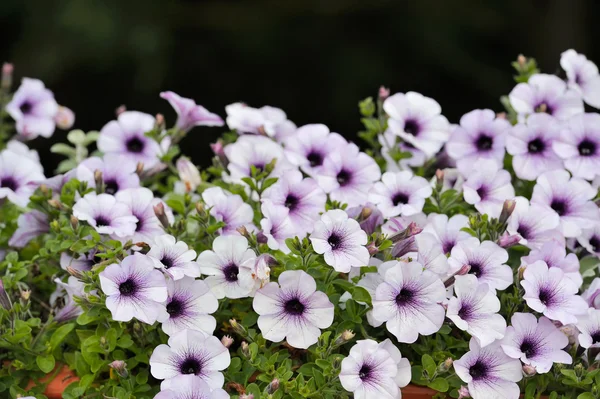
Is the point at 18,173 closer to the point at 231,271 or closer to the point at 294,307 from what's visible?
the point at 231,271

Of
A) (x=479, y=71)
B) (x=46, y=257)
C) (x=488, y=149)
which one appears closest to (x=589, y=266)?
(x=488, y=149)

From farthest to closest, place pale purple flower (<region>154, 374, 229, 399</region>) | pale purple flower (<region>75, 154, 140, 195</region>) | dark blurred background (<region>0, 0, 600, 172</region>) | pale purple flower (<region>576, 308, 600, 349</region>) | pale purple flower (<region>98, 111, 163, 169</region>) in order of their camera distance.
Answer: dark blurred background (<region>0, 0, 600, 172</region>), pale purple flower (<region>98, 111, 163, 169</region>), pale purple flower (<region>75, 154, 140, 195</region>), pale purple flower (<region>576, 308, 600, 349</region>), pale purple flower (<region>154, 374, 229, 399</region>)

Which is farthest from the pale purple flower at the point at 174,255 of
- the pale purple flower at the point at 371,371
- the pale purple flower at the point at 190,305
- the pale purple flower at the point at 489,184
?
the pale purple flower at the point at 489,184

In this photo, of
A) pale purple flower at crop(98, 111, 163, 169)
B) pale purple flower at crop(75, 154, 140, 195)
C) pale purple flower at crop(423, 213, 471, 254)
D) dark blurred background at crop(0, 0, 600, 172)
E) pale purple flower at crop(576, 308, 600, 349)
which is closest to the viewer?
pale purple flower at crop(576, 308, 600, 349)

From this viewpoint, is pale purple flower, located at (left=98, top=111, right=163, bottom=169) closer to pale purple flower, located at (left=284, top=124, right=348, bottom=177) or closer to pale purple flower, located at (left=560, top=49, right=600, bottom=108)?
pale purple flower, located at (left=284, top=124, right=348, bottom=177)

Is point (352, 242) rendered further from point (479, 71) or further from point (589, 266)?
point (479, 71)

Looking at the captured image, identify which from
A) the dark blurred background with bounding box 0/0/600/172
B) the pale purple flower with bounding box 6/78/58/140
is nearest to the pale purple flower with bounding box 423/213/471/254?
the pale purple flower with bounding box 6/78/58/140

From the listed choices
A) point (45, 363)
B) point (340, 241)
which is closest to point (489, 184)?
point (340, 241)
